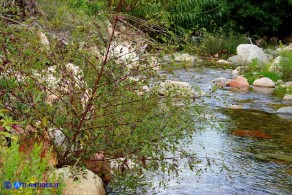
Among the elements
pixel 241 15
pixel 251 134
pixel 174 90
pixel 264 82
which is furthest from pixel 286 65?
pixel 241 15

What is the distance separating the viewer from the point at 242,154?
5637 millimetres

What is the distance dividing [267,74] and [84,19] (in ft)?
25.5

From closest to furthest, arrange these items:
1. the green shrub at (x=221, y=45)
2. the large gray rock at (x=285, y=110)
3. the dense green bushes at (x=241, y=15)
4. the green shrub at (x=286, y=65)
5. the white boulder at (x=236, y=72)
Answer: the large gray rock at (x=285, y=110) → the green shrub at (x=286, y=65) → the white boulder at (x=236, y=72) → the green shrub at (x=221, y=45) → the dense green bushes at (x=241, y=15)

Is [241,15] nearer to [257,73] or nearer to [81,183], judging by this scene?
[257,73]

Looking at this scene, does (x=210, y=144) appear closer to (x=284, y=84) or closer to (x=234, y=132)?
(x=234, y=132)

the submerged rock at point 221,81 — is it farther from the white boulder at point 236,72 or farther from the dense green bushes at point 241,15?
the dense green bushes at point 241,15

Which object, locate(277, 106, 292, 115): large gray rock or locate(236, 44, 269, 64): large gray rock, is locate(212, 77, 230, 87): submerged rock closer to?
locate(277, 106, 292, 115): large gray rock

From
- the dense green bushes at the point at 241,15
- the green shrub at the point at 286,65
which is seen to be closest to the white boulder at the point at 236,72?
the green shrub at the point at 286,65

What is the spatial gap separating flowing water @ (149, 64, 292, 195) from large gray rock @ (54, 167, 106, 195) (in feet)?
2.24

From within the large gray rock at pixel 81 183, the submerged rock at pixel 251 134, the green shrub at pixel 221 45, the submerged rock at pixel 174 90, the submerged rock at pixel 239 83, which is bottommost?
the green shrub at pixel 221 45

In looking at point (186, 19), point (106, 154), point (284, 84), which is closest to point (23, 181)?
point (106, 154)

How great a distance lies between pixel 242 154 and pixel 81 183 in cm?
239

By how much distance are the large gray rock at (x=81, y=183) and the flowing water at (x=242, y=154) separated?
68cm

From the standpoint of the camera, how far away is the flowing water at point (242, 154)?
4590 mm
